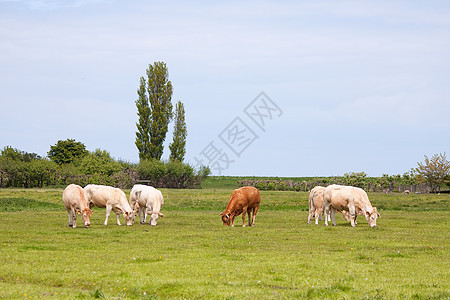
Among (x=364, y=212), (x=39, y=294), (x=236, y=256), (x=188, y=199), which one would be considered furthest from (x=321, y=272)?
(x=188, y=199)

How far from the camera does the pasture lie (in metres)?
11.7

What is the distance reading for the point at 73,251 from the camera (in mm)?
17844

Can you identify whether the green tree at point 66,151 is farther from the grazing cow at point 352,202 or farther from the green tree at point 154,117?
the grazing cow at point 352,202

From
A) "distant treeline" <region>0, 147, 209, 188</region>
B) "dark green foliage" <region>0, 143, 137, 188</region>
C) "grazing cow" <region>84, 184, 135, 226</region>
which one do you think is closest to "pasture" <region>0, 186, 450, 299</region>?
"grazing cow" <region>84, 184, 135, 226</region>

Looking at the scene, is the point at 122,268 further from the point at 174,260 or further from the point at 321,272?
the point at 321,272

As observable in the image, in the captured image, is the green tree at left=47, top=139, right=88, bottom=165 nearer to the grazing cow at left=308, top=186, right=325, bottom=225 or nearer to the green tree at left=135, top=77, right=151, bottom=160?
the green tree at left=135, top=77, right=151, bottom=160

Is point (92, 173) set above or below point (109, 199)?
above

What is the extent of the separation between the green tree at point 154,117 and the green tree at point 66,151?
21.0 m

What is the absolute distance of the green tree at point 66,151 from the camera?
327 feet

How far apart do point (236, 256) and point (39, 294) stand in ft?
22.7

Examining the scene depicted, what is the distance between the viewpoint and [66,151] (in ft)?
328

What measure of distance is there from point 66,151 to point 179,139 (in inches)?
995

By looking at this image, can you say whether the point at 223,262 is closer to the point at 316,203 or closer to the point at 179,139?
the point at 316,203

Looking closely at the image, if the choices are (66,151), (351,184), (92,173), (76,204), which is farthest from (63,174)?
(76,204)
